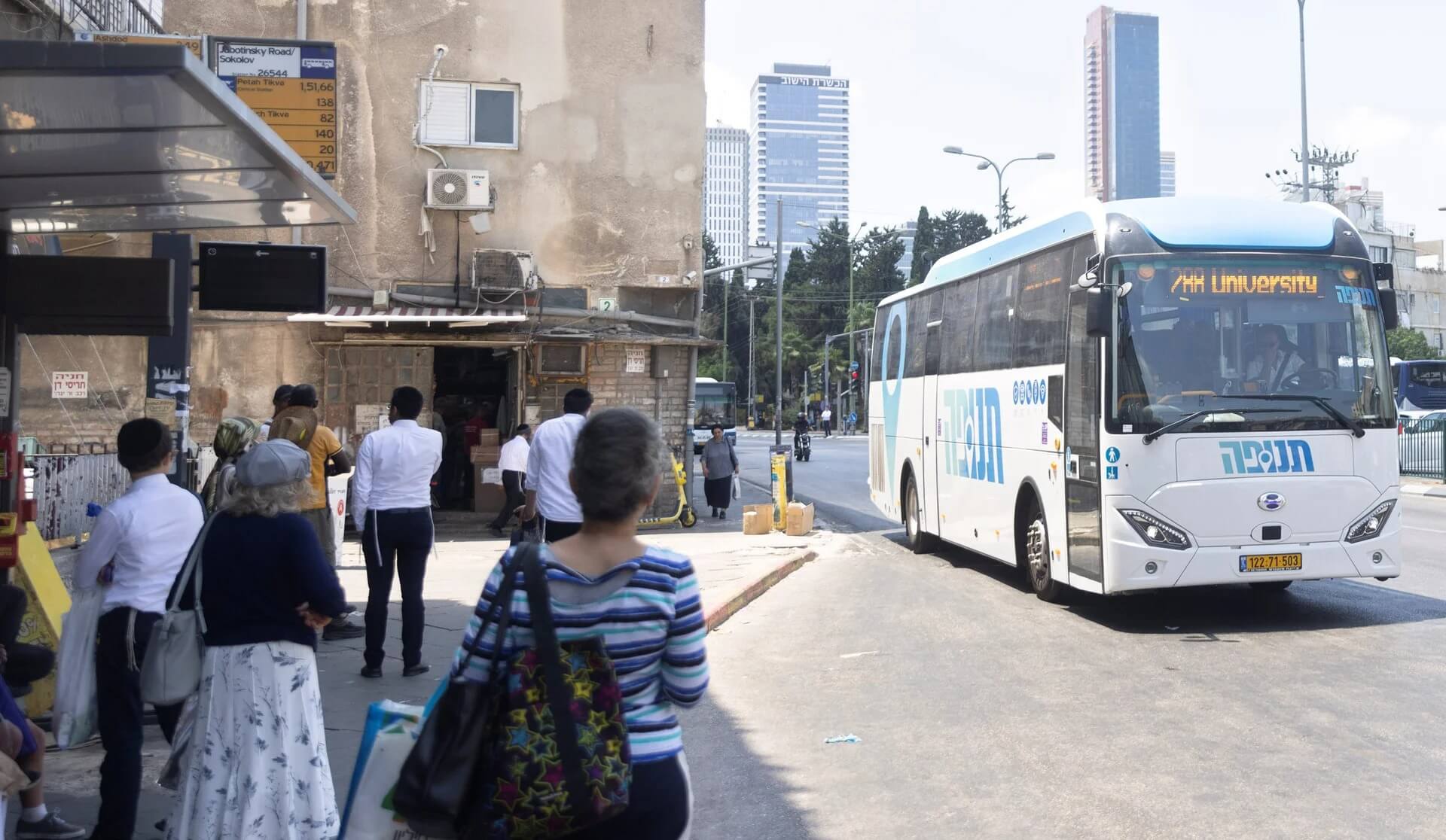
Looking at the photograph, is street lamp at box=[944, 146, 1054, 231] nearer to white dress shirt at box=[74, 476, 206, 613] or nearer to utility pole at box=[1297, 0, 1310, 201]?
utility pole at box=[1297, 0, 1310, 201]

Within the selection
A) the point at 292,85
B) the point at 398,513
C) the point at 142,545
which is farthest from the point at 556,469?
the point at 292,85

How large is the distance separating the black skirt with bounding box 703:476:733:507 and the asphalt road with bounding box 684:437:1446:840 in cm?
923

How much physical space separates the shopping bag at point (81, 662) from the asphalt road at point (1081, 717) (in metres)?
2.51

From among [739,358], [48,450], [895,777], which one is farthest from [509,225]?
[739,358]

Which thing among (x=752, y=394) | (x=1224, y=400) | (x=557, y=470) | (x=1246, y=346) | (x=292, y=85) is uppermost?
(x=292, y=85)

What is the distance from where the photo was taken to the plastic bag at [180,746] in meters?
4.57

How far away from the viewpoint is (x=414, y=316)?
1805 centimetres

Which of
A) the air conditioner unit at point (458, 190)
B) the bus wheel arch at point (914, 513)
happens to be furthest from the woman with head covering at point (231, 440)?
the air conditioner unit at point (458, 190)

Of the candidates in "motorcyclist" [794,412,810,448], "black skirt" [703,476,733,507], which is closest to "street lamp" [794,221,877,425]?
"motorcyclist" [794,412,810,448]

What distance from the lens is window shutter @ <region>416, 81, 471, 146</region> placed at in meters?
19.8

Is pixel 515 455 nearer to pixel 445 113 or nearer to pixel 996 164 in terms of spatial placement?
pixel 445 113

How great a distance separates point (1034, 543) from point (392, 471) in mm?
6329

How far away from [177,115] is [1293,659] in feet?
24.7

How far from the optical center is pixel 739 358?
4006 inches
